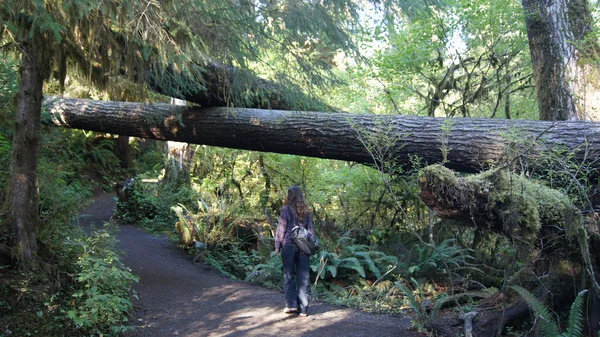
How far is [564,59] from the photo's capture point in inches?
356

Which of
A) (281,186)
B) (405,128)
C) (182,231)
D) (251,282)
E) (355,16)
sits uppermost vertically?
(355,16)

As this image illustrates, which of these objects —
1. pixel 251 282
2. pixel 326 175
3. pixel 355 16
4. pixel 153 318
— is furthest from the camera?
pixel 326 175

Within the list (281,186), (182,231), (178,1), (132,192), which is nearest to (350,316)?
(178,1)

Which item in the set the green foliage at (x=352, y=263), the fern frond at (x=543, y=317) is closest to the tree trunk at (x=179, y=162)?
the green foliage at (x=352, y=263)

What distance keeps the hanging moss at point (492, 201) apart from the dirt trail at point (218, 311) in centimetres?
213

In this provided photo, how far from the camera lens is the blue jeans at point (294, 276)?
728 cm

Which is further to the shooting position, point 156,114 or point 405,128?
point 156,114

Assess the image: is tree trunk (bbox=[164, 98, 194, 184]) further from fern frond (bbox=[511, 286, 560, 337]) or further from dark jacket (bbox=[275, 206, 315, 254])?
fern frond (bbox=[511, 286, 560, 337])

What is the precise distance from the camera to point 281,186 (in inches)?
557

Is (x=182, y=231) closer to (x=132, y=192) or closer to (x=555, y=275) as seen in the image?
(x=132, y=192)

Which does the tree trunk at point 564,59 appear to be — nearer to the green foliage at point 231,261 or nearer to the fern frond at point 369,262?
the fern frond at point 369,262

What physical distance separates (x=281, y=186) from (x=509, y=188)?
954 cm

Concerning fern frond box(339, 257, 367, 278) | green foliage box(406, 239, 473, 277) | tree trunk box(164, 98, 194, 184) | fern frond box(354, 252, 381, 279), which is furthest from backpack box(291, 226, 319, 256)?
tree trunk box(164, 98, 194, 184)

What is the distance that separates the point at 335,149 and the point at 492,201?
356cm
